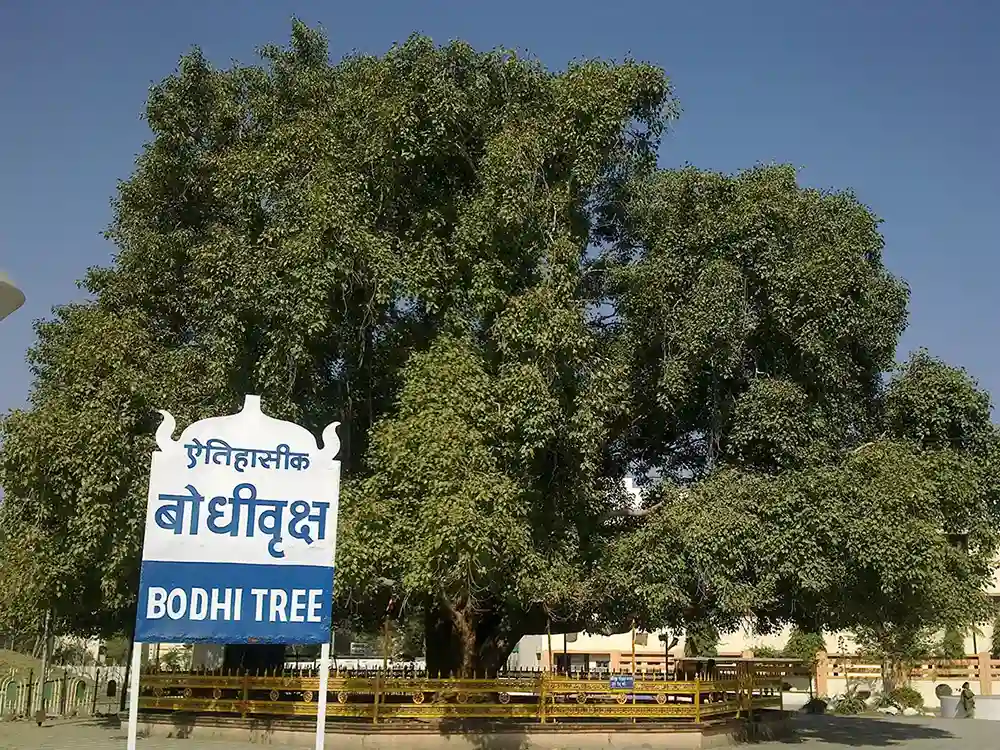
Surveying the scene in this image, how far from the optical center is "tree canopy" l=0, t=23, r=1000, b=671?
1501 centimetres

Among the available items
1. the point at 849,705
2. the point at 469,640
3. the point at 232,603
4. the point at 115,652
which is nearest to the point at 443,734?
the point at 469,640

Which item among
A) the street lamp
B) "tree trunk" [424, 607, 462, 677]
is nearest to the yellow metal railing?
"tree trunk" [424, 607, 462, 677]

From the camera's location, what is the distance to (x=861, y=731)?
22.1m

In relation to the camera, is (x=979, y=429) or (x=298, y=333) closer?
(x=298, y=333)

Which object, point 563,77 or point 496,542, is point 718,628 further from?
point 563,77

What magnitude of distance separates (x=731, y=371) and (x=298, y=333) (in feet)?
23.2

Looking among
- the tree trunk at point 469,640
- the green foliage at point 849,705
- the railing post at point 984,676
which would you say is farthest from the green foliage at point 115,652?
the railing post at point 984,676

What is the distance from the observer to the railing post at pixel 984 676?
31.8 meters

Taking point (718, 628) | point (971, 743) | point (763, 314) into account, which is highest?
point (763, 314)

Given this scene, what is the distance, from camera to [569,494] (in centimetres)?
1656

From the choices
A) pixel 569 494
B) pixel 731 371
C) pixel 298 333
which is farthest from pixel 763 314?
pixel 298 333

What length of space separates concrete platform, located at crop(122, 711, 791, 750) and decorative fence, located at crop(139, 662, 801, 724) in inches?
6.4

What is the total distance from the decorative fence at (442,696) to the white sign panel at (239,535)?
7834mm

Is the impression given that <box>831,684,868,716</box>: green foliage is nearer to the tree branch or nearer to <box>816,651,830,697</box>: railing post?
<box>816,651,830,697</box>: railing post
